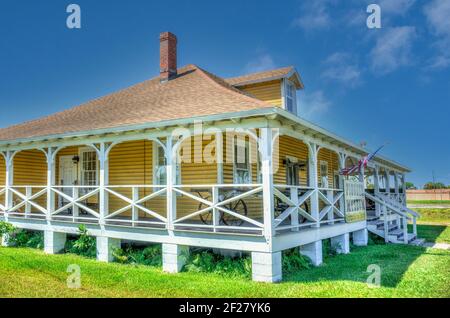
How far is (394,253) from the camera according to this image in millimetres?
10875

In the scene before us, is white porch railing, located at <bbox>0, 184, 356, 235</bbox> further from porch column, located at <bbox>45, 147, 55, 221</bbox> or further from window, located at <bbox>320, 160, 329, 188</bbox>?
window, located at <bbox>320, 160, 329, 188</bbox>

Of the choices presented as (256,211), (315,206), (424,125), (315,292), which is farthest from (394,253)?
(424,125)

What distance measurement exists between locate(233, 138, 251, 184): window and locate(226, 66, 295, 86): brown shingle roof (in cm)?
427

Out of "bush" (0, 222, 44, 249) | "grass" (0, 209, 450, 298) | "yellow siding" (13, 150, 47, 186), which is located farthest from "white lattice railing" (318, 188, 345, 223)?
"yellow siding" (13, 150, 47, 186)

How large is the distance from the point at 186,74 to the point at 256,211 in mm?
6371

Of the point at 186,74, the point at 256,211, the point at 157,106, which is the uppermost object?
the point at 186,74

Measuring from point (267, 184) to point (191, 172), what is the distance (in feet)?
12.8

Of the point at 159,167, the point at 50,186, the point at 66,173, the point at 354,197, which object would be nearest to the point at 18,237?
the point at 50,186

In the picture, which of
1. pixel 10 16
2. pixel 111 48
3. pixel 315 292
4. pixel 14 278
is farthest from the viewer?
pixel 111 48

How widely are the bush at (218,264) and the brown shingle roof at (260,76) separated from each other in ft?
27.3

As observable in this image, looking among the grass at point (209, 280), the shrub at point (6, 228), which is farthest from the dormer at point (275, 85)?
the shrub at point (6, 228)

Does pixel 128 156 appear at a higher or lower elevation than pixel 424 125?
lower

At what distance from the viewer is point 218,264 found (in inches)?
323

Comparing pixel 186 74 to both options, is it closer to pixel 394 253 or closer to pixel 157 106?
pixel 157 106
